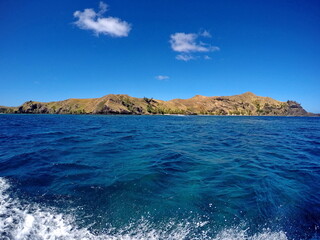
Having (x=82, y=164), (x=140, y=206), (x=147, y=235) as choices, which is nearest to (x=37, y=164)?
(x=82, y=164)

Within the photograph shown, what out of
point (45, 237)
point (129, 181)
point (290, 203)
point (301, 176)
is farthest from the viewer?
point (301, 176)

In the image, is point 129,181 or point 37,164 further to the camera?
point 37,164

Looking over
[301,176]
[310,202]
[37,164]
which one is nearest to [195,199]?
[310,202]

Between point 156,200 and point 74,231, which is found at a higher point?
point 156,200

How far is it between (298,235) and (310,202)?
9.45 feet

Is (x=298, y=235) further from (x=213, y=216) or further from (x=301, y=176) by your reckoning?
→ (x=301, y=176)

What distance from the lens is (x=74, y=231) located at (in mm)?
5621

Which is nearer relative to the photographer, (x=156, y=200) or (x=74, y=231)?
(x=74, y=231)

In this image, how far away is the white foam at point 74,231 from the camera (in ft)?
17.9

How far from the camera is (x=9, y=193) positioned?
26.0ft

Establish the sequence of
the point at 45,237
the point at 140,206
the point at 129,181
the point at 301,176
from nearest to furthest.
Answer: the point at 45,237 < the point at 140,206 < the point at 129,181 < the point at 301,176

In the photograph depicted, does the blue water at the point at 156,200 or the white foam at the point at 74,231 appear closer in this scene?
the white foam at the point at 74,231

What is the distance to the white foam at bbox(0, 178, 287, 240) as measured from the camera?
545cm

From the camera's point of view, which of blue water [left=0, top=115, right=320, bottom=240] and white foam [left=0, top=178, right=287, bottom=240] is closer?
white foam [left=0, top=178, right=287, bottom=240]
